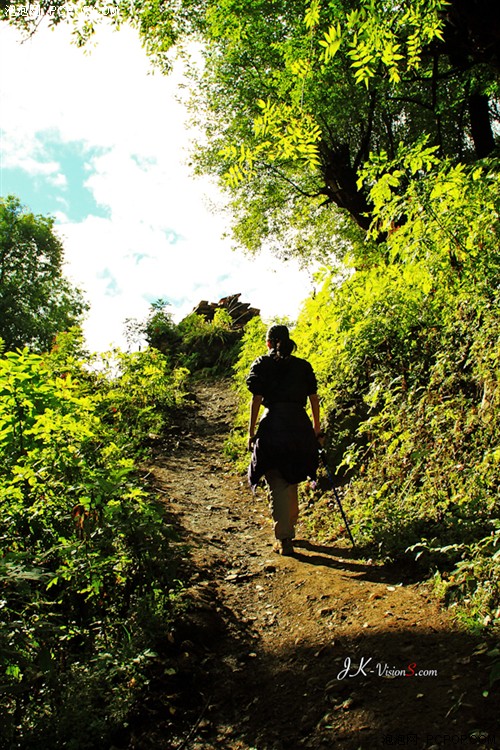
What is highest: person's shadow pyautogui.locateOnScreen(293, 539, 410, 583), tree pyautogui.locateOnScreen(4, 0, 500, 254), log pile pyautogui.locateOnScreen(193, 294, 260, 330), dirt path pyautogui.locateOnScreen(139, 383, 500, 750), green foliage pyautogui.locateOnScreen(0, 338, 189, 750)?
tree pyautogui.locateOnScreen(4, 0, 500, 254)

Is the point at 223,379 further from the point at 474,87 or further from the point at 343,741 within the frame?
the point at 343,741

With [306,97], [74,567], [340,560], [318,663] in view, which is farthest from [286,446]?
[306,97]

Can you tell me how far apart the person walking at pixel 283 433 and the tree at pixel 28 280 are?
30.8 metres

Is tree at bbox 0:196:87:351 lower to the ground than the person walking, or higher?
higher

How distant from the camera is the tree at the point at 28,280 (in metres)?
34.3

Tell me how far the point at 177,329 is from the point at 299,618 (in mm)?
18391

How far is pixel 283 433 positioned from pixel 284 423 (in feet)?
0.35

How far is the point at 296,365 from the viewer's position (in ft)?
17.7

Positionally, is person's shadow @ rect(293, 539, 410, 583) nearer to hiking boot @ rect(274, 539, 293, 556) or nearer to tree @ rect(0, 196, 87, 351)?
hiking boot @ rect(274, 539, 293, 556)

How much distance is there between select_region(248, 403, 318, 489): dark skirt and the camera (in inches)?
204

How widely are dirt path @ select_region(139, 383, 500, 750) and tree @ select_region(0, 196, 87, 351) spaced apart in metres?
32.0

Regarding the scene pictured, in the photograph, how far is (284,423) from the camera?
5.26m

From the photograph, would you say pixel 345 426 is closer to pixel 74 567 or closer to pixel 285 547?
pixel 285 547

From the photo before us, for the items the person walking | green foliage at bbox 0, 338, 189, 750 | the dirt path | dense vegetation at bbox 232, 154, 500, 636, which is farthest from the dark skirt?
A: green foliage at bbox 0, 338, 189, 750
